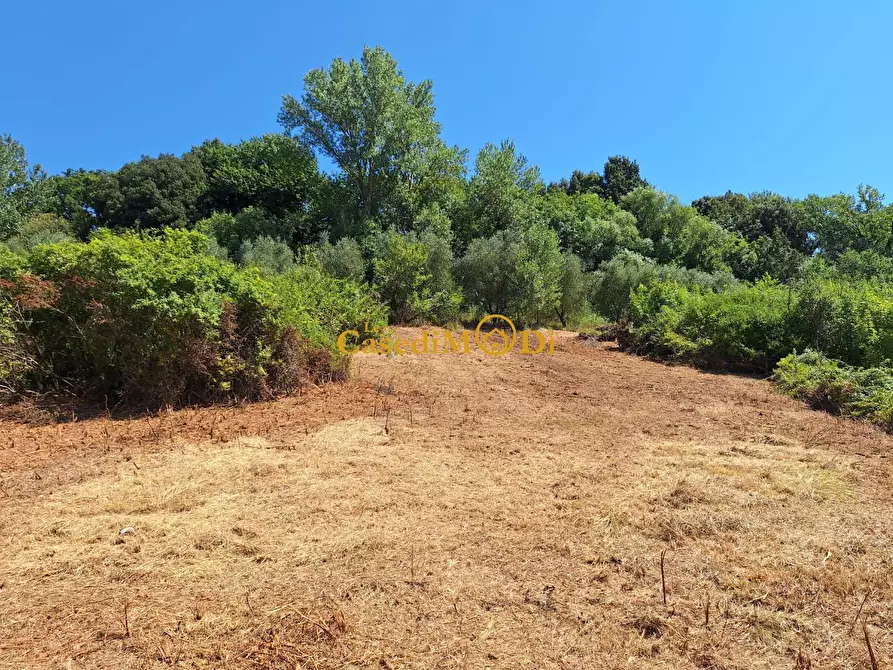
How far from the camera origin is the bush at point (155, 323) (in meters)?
4.75

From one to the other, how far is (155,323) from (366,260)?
1227cm

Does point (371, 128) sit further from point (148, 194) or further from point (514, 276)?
point (148, 194)

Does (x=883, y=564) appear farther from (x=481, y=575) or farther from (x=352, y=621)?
(x=352, y=621)

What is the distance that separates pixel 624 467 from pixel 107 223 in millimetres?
36516

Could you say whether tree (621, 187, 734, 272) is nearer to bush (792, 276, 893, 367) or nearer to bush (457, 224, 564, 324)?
bush (457, 224, 564, 324)

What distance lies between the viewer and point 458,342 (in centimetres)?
1167

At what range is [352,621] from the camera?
205cm

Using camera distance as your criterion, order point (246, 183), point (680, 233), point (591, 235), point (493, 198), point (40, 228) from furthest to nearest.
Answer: point (680, 233), point (246, 183), point (591, 235), point (40, 228), point (493, 198)

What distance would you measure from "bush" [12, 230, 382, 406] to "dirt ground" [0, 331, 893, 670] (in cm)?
52

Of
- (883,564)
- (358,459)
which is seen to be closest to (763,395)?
(883,564)

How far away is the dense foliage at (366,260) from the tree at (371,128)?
0.29 feet

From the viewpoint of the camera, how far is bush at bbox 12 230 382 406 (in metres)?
4.75

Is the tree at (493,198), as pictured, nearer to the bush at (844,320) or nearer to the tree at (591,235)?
the tree at (591,235)

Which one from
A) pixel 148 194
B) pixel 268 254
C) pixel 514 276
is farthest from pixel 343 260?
pixel 148 194
